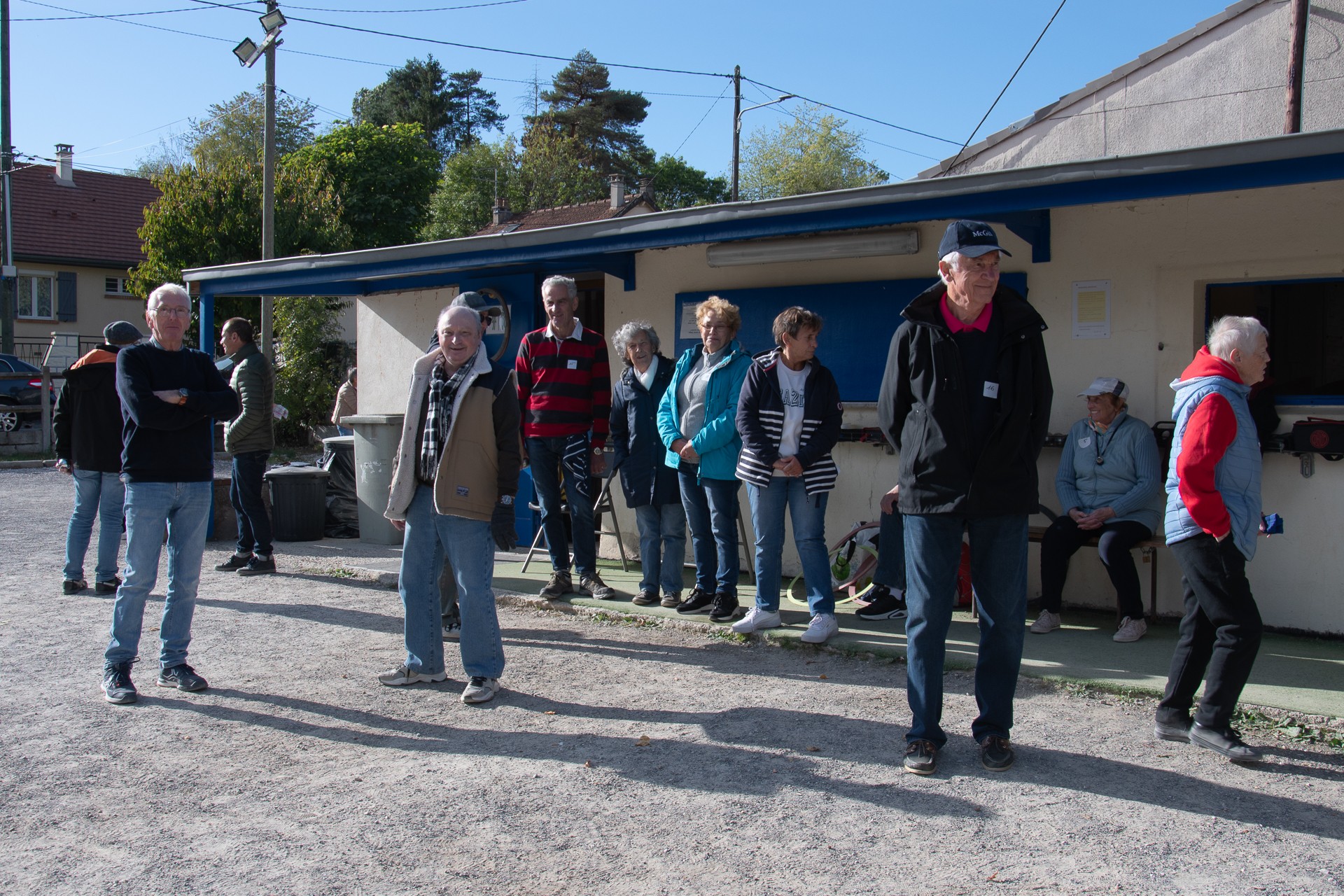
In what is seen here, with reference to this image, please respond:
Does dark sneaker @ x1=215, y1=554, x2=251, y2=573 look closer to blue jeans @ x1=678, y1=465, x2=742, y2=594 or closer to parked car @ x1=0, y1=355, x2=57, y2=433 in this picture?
blue jeans @ x1=678, y1=465, x2=742, y2=594

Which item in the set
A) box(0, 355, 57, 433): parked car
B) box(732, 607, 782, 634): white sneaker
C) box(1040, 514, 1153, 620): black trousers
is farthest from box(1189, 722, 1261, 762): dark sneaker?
box(0, 355, 57, 433): parked car

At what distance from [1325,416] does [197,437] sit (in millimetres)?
5994

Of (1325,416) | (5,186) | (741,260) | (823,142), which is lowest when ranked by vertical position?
(1325,416)

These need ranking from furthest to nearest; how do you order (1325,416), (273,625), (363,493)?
(363,493) < (273,625) < (1325,416)

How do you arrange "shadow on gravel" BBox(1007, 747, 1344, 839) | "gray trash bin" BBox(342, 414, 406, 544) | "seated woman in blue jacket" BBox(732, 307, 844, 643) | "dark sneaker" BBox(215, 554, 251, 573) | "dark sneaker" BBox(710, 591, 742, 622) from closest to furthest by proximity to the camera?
"shadow on gravel" BBox(1007, 747, 1344, 839), "seated woman in blue jacket" BBox(732, 307, 844, 643), "dark sneaker" BBox(710, 591, 742, 622), "dark sneaker" BBox(215, 554, 251, 573), "gray trash bin" BBox(342, 414, 406, 544)

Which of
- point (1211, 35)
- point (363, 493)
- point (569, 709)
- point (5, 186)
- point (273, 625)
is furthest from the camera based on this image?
point (5, 186)

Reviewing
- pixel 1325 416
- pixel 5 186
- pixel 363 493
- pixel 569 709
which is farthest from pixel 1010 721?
pixel 5 186

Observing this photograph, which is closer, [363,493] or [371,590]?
[371,590]

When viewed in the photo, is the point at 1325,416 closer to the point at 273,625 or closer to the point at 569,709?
the point at 569,709

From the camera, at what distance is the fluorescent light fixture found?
659cm

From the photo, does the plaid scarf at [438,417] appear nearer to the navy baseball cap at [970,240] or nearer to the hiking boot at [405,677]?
the hiking boot at [405,677]

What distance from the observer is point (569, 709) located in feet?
Answer: 15.3

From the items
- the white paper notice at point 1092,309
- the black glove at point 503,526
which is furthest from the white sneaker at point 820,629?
the white paper notice at point 1092,309

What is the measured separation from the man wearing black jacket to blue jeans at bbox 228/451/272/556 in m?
5.70
